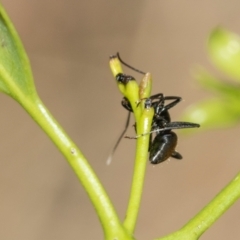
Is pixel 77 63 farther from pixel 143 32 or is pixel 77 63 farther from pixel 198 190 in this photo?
pixel 198 190

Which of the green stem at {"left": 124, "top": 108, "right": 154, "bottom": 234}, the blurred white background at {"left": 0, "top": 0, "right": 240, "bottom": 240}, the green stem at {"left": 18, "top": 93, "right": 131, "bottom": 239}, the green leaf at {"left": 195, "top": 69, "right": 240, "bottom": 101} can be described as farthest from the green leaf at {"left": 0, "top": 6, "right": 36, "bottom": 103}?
the blurred white background at {"left": 0, "top": 0, "right": 240, "bottom": 240}

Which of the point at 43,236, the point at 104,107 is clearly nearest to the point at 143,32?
the point at 104,107

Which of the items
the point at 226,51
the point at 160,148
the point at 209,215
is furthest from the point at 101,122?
the point at 209,215

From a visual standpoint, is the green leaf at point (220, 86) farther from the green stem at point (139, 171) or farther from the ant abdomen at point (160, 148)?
the green stem at point (139, 171)

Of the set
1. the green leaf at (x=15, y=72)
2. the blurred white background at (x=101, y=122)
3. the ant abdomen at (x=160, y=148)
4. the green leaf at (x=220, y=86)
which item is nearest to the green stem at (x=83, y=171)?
the green leaf at (x=15, y=72)

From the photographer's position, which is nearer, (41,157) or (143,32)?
(41,157)

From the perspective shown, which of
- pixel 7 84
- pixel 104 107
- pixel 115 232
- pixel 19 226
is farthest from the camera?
pixel 104 107

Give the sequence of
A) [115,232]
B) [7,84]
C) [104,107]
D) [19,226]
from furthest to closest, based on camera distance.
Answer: [104,107] → [19,226] → [7,84] → [115,232]
